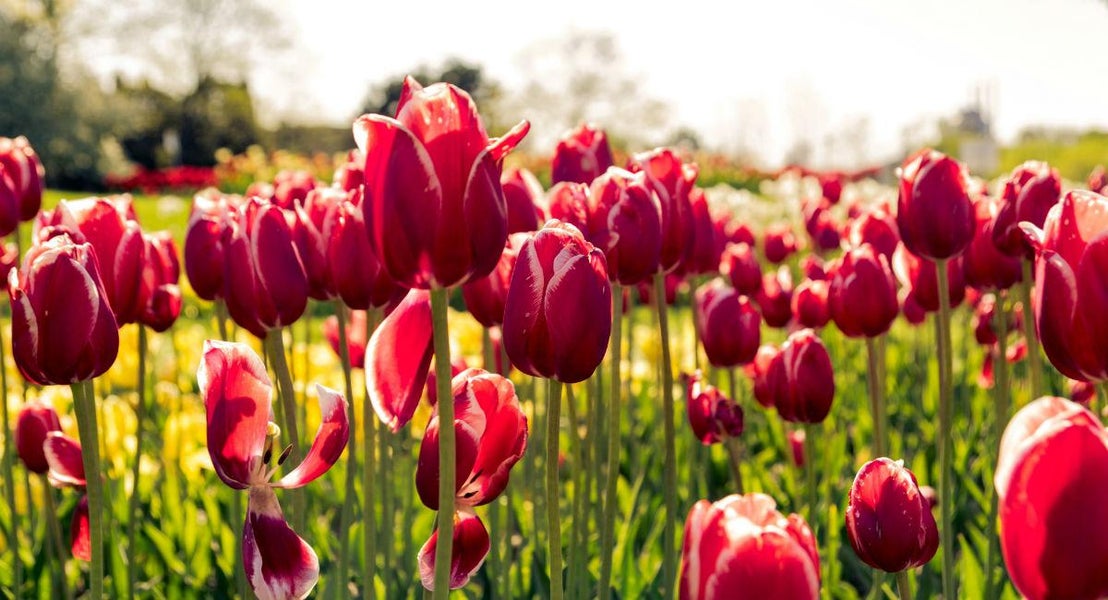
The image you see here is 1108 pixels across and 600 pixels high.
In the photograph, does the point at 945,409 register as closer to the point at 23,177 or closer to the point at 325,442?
the point at 325,442

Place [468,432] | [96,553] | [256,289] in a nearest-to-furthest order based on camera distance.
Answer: [468,432], [96,553], [256,289]

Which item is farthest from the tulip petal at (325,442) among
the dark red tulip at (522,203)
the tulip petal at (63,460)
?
the dark red tulip at (522,203)

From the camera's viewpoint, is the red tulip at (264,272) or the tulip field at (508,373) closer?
the tulip field at (508,373)

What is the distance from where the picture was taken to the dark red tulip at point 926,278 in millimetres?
2146

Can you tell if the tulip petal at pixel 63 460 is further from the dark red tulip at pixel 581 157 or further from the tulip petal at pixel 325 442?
the dark red tulip at pixel 581 157

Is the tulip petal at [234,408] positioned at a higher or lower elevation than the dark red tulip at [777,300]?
higher

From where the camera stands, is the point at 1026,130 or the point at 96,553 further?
the point at 1026,130

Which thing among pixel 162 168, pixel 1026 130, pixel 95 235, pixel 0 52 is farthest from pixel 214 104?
pixel 95 235

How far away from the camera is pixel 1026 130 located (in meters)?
45.1

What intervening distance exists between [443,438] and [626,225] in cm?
62

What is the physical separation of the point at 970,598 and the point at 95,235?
5.55 feet

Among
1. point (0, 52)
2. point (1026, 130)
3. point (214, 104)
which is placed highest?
point (0, 52)

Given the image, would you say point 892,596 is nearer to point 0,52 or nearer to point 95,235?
point 95,235

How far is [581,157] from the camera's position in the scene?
1.99 meters
